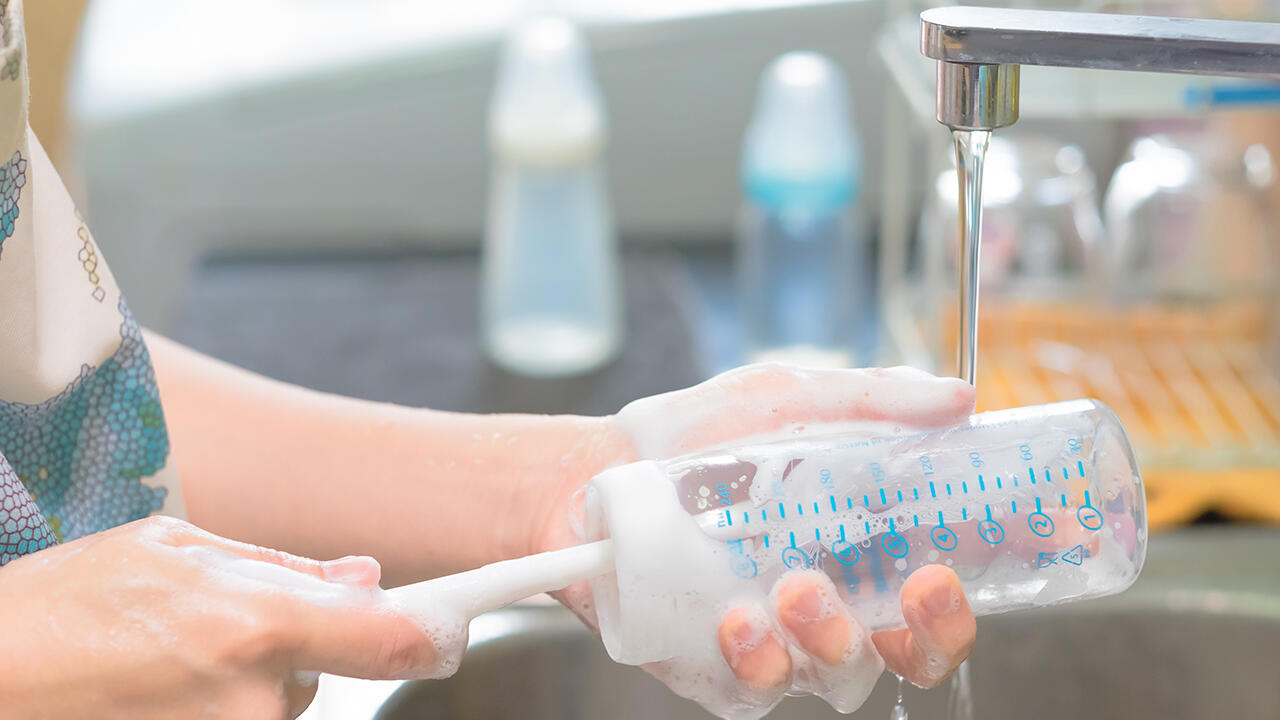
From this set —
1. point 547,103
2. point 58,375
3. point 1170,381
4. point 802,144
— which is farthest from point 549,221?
point 58,375

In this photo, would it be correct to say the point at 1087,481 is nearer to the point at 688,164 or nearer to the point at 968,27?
the point at 968,27

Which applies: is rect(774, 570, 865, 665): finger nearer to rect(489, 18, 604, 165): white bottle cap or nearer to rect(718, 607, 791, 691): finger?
rect(718, 607, 791, 691): finger

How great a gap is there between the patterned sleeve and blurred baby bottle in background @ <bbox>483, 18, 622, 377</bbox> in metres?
0.54

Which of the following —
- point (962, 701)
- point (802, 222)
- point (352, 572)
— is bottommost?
point (962, 701)

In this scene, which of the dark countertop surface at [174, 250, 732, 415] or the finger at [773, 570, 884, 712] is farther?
the dark countertop surface at [174, 250, 732, 415]

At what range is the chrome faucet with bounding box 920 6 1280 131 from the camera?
416 millimetres

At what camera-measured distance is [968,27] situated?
1.37ft

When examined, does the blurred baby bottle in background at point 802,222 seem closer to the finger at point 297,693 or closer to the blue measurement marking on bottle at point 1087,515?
the blue measurement marking on bottle at point 1087,515

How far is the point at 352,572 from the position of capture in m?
0.41

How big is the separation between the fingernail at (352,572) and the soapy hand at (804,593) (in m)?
0.12

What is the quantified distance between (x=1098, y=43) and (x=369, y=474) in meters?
0.36

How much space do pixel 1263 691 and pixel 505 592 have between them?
452 millimetres

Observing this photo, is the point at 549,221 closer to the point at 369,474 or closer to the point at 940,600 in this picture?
the point at 369,474

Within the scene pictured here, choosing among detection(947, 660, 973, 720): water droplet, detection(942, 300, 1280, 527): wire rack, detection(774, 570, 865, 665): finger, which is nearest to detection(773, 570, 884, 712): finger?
detection(774, 570, 865, 665): finger
